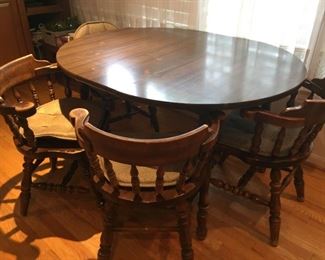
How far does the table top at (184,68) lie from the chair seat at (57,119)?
0.86 ft

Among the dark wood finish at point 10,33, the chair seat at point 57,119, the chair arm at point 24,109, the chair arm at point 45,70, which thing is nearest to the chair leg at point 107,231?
the chair seat at point 57,119

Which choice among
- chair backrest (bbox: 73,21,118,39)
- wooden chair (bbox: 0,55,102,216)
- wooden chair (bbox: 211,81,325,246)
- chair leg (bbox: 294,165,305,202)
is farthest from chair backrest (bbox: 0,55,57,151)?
chair leg (bbox: 294,165,305,202)

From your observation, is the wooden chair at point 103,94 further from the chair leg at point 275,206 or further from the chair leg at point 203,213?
the chair leg at point 275,206

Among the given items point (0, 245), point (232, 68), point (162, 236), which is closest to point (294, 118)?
point (232, 68)

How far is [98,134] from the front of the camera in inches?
36.5

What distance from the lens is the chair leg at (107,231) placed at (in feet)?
4.02

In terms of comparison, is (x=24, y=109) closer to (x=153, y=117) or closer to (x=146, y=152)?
(x=146, y=152)

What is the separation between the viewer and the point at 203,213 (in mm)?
1435

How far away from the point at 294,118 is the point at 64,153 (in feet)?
3.29

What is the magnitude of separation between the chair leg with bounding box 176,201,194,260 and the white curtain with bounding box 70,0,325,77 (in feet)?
3.79

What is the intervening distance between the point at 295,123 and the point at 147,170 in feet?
1.94

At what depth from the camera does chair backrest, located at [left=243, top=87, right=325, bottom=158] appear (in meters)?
1.11

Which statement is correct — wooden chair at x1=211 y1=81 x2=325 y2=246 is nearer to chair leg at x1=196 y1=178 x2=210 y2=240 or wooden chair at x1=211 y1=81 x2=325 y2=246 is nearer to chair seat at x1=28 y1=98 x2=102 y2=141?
chair leg at x1=196 y1=178 x2=210 y2=240

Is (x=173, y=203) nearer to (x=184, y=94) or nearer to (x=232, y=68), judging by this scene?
(x=184, y=94)
